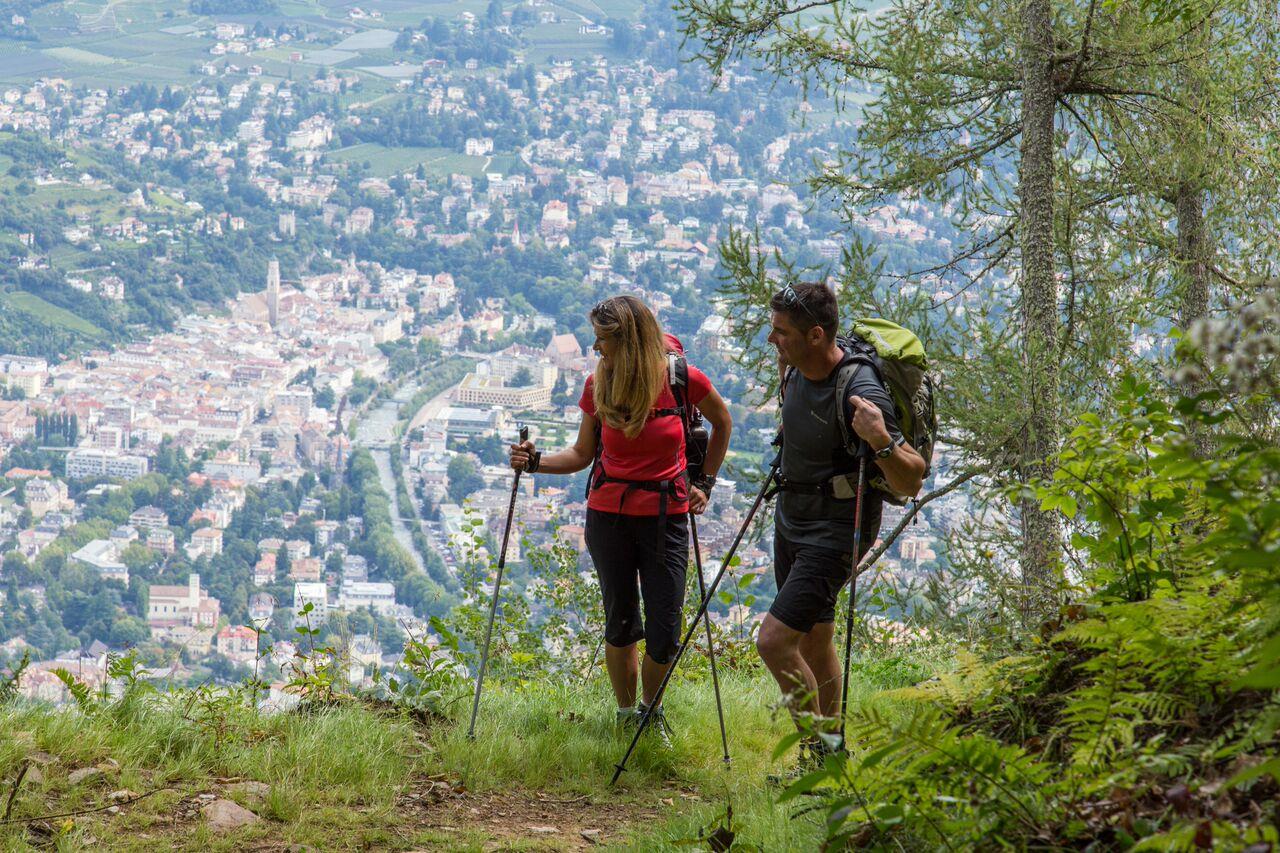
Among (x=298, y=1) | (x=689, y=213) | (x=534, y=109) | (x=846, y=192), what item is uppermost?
(x=298, y=1)

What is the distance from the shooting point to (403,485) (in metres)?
46.5

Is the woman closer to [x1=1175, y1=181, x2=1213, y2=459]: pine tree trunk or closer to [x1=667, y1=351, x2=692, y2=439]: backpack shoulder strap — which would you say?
[x1=667, y1=351, x2=692, y2=439]: backpack shoulder strap

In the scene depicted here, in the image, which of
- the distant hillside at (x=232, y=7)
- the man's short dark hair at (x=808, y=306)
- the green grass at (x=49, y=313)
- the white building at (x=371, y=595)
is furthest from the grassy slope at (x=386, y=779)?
the distant hillside at (x=232, y=7)

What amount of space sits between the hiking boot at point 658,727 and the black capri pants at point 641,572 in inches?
10.4

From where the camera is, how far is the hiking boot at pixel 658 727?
4906 millimetres

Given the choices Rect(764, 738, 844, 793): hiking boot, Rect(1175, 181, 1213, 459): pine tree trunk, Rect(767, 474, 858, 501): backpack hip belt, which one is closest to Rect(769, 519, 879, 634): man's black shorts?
Rect(767, 474, 858, 501): backpack hip belt

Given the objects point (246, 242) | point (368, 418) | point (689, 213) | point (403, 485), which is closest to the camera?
point (403, 485)

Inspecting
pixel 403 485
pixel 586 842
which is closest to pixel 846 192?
pixel 586 842

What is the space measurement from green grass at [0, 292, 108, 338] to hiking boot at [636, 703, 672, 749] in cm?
6531

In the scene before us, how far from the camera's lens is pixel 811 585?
13.3 ft

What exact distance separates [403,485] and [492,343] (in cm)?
1480

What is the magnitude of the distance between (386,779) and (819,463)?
1981mm

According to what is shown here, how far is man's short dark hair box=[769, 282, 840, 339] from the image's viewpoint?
3965mm

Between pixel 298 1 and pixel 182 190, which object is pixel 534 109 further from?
pixel 298 1
